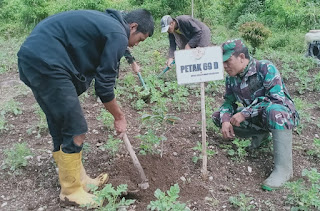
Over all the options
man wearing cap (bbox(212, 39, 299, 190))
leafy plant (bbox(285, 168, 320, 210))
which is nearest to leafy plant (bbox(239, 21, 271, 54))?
man wearing cap (bbox(212, 39, 299, 190))

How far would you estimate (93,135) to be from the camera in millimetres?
3861

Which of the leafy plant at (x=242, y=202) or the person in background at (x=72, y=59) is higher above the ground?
the person in background at (x=72, y=59)

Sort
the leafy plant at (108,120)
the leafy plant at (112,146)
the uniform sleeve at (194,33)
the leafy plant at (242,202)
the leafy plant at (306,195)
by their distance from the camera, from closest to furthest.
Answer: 1. the leafy plant at (306,195)
2. the leafy plant at (242,202)
3. the leafy plant at (112,146)
4. the leafy plant at (108,120)
5. the uniform sleeve at (194,33)

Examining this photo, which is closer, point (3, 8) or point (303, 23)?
point (303, 23)

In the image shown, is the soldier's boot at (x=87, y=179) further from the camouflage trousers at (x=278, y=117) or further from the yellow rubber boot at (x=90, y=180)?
the camouflage trousers at (x=278, y=117)

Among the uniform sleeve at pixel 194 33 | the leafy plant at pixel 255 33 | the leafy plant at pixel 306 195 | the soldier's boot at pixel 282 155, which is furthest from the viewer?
the leafy plant at pixel 255 33

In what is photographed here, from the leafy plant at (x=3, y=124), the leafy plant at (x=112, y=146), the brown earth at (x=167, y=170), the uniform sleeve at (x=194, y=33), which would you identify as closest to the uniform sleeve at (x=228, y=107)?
the brown earth at (x=167, y=170)

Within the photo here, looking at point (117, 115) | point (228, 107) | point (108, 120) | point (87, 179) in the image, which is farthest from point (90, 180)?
point (228, 107)

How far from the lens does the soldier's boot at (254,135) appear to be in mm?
3512

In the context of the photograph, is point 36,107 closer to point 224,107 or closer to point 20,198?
point 20,198

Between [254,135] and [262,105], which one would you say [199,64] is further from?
[254,135]

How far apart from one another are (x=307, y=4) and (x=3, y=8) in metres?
12.3

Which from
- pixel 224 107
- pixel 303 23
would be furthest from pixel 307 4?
pixel 224 107

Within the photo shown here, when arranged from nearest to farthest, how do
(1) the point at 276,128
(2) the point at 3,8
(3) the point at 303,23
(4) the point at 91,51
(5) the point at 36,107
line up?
(4) the point at 91,51 < (1) the point at 276,128 < (5) the point at 36,107 < (3) the point at 303,23 < (2) the point at 3,8
